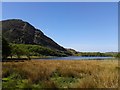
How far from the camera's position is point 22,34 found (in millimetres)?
161625

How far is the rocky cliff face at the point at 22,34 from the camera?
150 m

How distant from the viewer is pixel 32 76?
8.26 metres

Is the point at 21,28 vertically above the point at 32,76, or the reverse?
the point at 21,28

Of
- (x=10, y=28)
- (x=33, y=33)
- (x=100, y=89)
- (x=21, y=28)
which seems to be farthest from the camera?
(x=33, y=33)

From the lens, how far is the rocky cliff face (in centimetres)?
14962

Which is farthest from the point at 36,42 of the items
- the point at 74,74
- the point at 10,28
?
the point at 74,74

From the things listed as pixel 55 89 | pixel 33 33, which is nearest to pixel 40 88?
pixel 55 89

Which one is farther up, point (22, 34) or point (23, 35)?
point (22, 34)

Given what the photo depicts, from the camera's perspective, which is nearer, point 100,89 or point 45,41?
point 100,89

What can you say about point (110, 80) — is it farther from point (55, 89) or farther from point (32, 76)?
point (32, 76)

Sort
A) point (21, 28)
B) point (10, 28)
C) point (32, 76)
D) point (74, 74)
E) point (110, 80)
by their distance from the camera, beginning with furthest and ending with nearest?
point (21, 28) → point (10, 28) → point (74, 74) → point (32, 76) → point (110, 80)

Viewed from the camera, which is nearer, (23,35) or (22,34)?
(23,35)

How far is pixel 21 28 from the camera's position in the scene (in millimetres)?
166750

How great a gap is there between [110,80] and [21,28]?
162 metres
